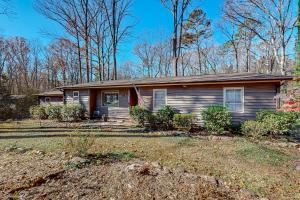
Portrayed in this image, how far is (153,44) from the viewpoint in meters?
32.2

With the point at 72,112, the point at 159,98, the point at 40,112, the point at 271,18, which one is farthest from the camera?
the point at 271,18

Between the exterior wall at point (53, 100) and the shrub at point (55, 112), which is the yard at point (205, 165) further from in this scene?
the exterior wall at point (53, 100)

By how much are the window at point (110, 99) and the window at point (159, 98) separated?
3314 mm

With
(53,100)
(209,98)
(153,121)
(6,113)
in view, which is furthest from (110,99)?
(6,113)

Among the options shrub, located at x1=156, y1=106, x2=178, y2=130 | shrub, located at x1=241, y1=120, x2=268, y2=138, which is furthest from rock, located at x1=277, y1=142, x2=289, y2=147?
shrub, located at x1=156, y1=106, x2=178, y2=130

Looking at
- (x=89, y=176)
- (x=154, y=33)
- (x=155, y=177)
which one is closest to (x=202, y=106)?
(x=155, y=177)

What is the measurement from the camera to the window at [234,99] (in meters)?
9.52

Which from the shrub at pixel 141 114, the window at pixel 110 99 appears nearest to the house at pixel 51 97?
the window at pixel 110 99

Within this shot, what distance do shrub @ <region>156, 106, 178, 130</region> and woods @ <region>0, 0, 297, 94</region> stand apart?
8601 millimetres

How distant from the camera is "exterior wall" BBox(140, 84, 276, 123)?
9.07m

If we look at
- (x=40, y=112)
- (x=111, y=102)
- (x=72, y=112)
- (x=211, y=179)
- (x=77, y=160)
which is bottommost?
(x=211, y=179)

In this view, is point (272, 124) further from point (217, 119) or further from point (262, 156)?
point (262, 156)

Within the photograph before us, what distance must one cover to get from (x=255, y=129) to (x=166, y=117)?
4.40 meters

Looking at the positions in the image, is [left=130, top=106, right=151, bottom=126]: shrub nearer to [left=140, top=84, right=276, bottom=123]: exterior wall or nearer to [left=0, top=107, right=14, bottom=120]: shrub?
[left=140, top=84, right=276, bottom=123]: exterior wall
